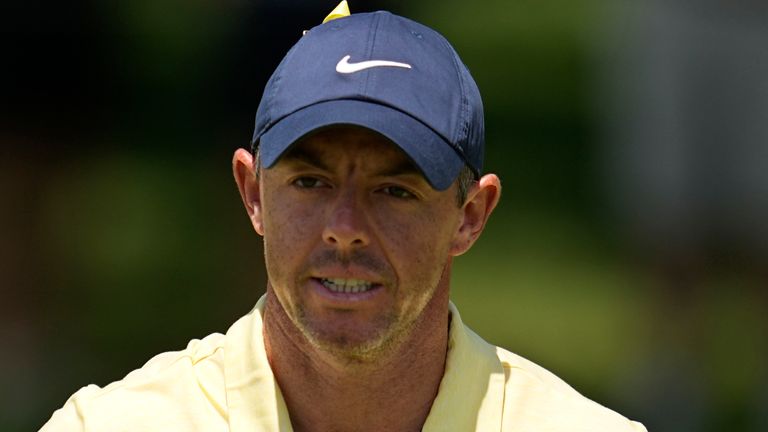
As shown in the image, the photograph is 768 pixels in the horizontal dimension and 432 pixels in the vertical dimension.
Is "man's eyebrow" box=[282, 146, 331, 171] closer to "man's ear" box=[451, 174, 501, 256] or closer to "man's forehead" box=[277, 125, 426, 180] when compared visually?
"man's forehead" box=[277, 125, 426, 180]

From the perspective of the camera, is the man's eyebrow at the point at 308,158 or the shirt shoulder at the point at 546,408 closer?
the man's eyebrow at the point at 308,158

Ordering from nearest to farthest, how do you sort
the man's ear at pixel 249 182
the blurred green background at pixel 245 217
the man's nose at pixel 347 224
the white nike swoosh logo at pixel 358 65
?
1. the man's nose at pixel 347 224
2. the white nike swoosh logo at pixel 358 65
3. the man's ear at pixel 249 182
4. the blurred green background at pixel 245 217

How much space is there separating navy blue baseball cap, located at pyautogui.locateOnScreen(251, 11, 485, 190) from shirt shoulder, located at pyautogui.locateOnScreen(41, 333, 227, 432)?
0.44 metres

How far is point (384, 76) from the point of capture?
2639 mm

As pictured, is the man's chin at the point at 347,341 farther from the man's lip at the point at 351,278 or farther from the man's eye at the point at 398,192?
the man's eye at the point at 398,192

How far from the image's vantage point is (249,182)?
2.81 m

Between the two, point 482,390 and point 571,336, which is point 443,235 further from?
point 571,336

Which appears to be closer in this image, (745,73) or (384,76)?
(384,76)

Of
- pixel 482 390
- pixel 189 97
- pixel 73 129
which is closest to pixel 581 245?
pixel 189 97

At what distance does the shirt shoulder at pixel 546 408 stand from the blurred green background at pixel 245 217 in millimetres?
2816

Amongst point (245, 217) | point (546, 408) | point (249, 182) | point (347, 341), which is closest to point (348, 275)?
point (347, 341)

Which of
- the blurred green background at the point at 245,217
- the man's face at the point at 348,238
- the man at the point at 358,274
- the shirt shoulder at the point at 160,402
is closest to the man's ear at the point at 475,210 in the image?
the man at the point at 358,274

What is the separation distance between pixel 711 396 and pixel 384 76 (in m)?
3.64

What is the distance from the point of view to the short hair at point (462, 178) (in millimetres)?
2713
